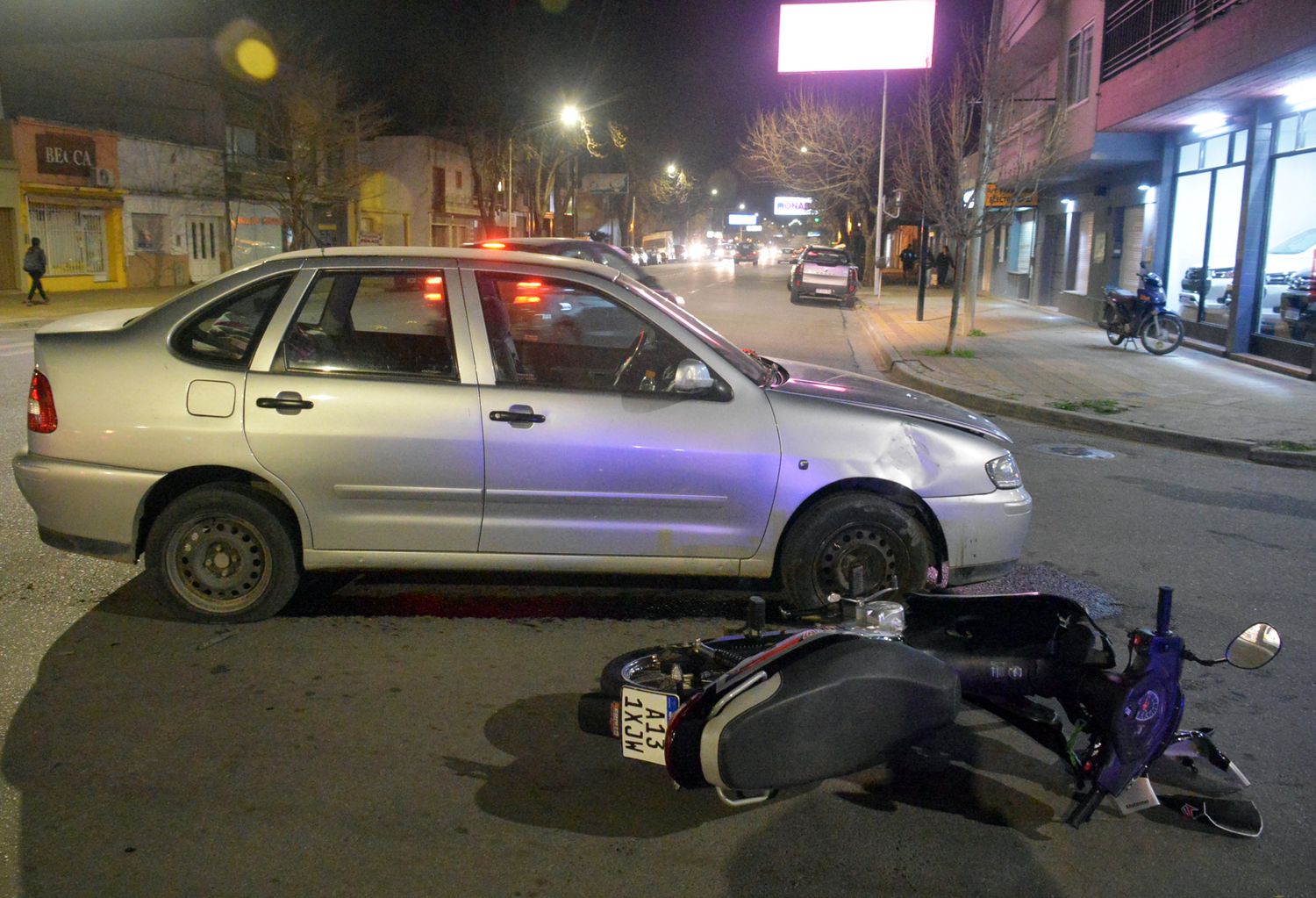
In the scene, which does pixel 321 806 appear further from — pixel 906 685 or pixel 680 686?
pixel 906 685

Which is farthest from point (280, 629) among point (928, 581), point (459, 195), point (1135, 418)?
point (459, 195)

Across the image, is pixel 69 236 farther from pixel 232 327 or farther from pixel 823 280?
pixel 232 327

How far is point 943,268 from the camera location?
42469 millimetres

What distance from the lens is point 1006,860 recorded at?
11.2 ft

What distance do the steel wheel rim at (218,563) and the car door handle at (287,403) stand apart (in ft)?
1.78

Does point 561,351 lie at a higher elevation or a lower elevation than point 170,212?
lower

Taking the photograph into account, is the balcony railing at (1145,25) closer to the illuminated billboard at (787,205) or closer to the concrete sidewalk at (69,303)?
the concrete sidewalk at (69,303)

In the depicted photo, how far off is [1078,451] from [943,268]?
3351cm

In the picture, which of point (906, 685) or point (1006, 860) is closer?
point (906, 685)

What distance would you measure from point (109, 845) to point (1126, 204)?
23.0m

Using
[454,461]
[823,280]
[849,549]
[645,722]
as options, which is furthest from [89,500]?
[823,280]

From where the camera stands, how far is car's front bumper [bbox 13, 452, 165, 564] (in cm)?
509

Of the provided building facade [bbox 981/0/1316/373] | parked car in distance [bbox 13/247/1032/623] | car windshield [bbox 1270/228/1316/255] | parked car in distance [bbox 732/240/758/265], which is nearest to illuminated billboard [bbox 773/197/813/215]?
parked car in distance [bbox 732/240/758/265]

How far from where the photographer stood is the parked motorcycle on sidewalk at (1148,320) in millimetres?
17938
